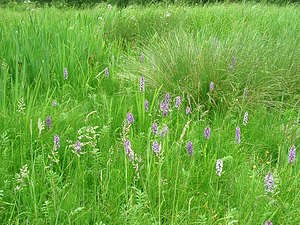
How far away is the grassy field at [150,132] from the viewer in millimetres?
1264

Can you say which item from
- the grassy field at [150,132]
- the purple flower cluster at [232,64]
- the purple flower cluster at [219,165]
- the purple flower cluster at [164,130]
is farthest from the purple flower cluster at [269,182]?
the purple flower cluster at [232,64]

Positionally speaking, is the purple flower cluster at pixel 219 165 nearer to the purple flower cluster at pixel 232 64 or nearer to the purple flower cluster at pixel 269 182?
the purple flower cluster at pixel 269 182

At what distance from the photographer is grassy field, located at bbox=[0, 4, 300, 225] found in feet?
4.15

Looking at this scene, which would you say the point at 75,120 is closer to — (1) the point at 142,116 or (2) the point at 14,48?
(1) the point at 142,116

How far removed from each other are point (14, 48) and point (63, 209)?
1.61 metres

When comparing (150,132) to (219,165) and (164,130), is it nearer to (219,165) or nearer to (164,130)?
(164,130)

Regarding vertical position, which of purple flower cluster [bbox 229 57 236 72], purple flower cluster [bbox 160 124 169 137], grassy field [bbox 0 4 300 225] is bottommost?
grassy field [bbox 0 4 300 225]

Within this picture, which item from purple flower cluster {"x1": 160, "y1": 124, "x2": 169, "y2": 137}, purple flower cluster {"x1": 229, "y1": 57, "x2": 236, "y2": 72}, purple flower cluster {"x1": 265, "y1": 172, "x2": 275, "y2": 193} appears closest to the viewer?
purple flower cluster {"x1": 265, "y1": 172, "x2": 275, "y2": 193}

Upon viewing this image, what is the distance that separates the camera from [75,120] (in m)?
1.86

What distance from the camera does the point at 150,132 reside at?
1392mm

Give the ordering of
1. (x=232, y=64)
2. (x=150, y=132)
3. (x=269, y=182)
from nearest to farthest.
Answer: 1. (x=269, y=182)
2. (x=150, y=132)
3. (x=232, y=64)

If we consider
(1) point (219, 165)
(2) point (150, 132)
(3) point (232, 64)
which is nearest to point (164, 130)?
(2) point (150, 132)

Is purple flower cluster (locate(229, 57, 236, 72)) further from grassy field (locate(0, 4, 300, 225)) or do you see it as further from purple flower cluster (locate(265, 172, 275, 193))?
purple flower cluster (locate(265, 172, 275, 193))

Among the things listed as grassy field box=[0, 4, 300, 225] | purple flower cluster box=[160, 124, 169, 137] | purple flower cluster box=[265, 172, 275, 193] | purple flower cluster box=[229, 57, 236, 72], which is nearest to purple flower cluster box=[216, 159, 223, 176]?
grassy field box=[0, 4, 300, 225]
